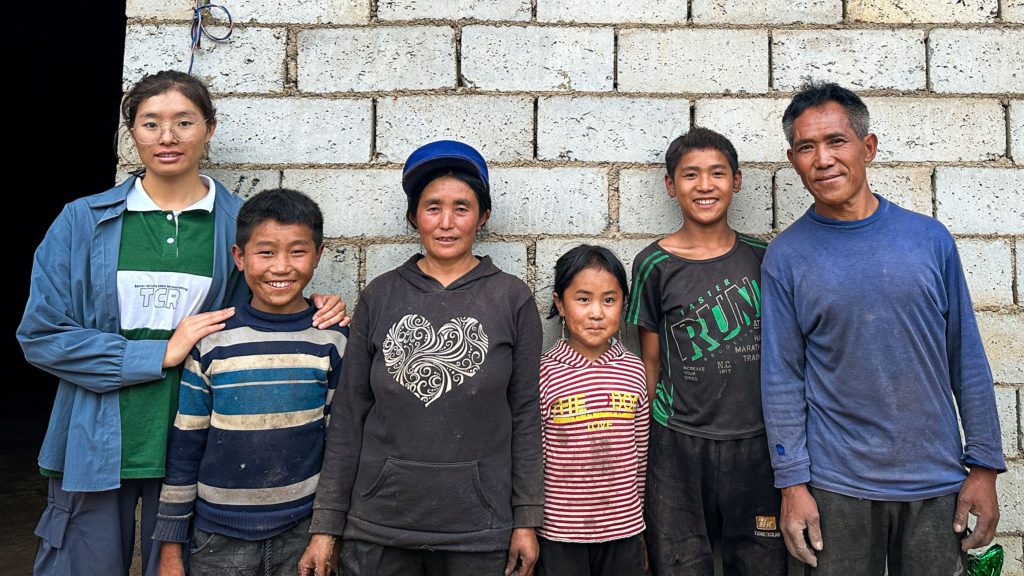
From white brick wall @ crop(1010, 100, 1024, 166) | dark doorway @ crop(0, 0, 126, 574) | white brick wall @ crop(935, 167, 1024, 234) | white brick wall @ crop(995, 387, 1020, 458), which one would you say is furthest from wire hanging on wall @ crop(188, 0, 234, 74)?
dark doorway @ crop(0, 0, 126, 574)

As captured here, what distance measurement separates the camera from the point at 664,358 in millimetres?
2449

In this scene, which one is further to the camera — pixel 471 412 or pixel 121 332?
pixel 121 332

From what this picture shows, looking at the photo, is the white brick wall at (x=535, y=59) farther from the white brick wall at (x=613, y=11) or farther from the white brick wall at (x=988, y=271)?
the white brick wall at (x=988, y=271)

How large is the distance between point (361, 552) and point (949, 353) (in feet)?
6.20

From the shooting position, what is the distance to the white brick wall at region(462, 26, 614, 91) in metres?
2.83

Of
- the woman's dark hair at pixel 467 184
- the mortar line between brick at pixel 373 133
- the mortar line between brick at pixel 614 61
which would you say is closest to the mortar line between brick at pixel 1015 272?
the mortar line between brick at pixel 614 61

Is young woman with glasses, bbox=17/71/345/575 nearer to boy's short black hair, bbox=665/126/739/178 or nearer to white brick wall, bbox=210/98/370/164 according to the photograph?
white brick wall, bbox=210/98/370/164

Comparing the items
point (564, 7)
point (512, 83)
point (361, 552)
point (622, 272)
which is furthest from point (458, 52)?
point (361, 552)

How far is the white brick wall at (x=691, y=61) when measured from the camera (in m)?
2.84

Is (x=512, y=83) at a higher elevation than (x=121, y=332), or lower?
higher

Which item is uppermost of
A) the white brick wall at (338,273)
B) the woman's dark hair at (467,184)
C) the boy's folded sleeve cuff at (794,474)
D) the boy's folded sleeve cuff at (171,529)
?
the woman's dark hair at (467,184)

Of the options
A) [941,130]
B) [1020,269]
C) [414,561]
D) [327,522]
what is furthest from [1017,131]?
[327,522]

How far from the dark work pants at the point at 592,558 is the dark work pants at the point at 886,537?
1.82 ft

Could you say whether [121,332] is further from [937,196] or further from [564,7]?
[937,196]
